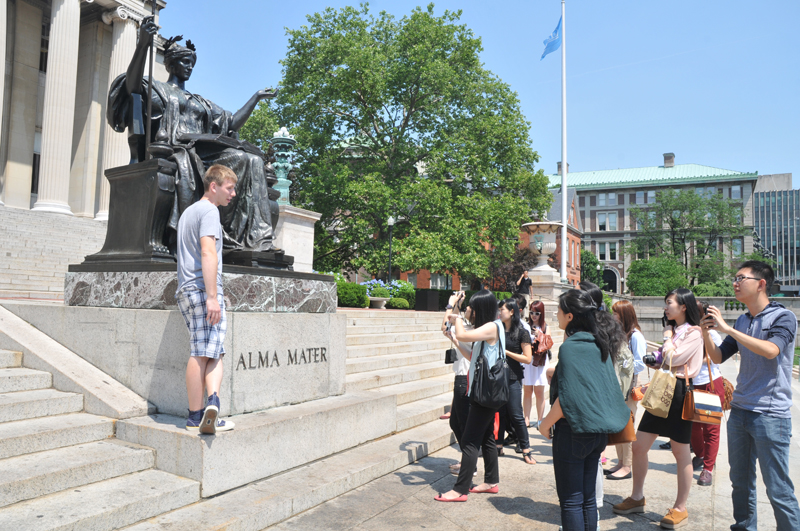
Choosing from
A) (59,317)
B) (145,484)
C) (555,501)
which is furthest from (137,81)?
(555,501)

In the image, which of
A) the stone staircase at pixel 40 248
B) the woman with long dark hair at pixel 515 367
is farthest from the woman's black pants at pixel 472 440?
the stone staircase at pixel 40 248

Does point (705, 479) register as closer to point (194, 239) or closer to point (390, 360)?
point (390, 360)

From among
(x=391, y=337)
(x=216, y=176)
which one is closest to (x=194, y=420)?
(x=216, y=176)

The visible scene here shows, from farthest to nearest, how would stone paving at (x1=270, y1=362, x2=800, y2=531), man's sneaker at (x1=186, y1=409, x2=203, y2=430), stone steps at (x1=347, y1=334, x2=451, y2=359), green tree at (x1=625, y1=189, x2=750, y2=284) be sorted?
1. green tree at (x1=625, y1=189, x2=750, y2=284)
2. stone steps at (x1=347, y1=334, x2=451, y2=359)
3. stone paving at (x1=270, y1=362, x2=800, y2=531)
4. man's sneaker at (x1=186, y1=409, x2=203, y2=430)

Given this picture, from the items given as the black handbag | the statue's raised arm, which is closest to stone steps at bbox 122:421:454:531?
the black handbag

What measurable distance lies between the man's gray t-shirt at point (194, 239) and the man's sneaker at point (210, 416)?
31.6 inches

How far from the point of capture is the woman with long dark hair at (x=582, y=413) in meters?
3.36

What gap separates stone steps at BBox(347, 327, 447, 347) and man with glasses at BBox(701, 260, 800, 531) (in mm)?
6883

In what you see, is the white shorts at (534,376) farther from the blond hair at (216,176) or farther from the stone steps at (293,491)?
the blond hair at (216,176)

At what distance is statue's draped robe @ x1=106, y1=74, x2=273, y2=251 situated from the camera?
→ 573 cm

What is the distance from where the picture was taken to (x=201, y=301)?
3.94 m

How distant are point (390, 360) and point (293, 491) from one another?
17.2 ft

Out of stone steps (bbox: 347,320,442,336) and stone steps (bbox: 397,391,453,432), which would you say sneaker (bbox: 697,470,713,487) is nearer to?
stone steps (bbox: 397,391,453,432)

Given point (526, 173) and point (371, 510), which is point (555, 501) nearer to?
point (371, 510)
